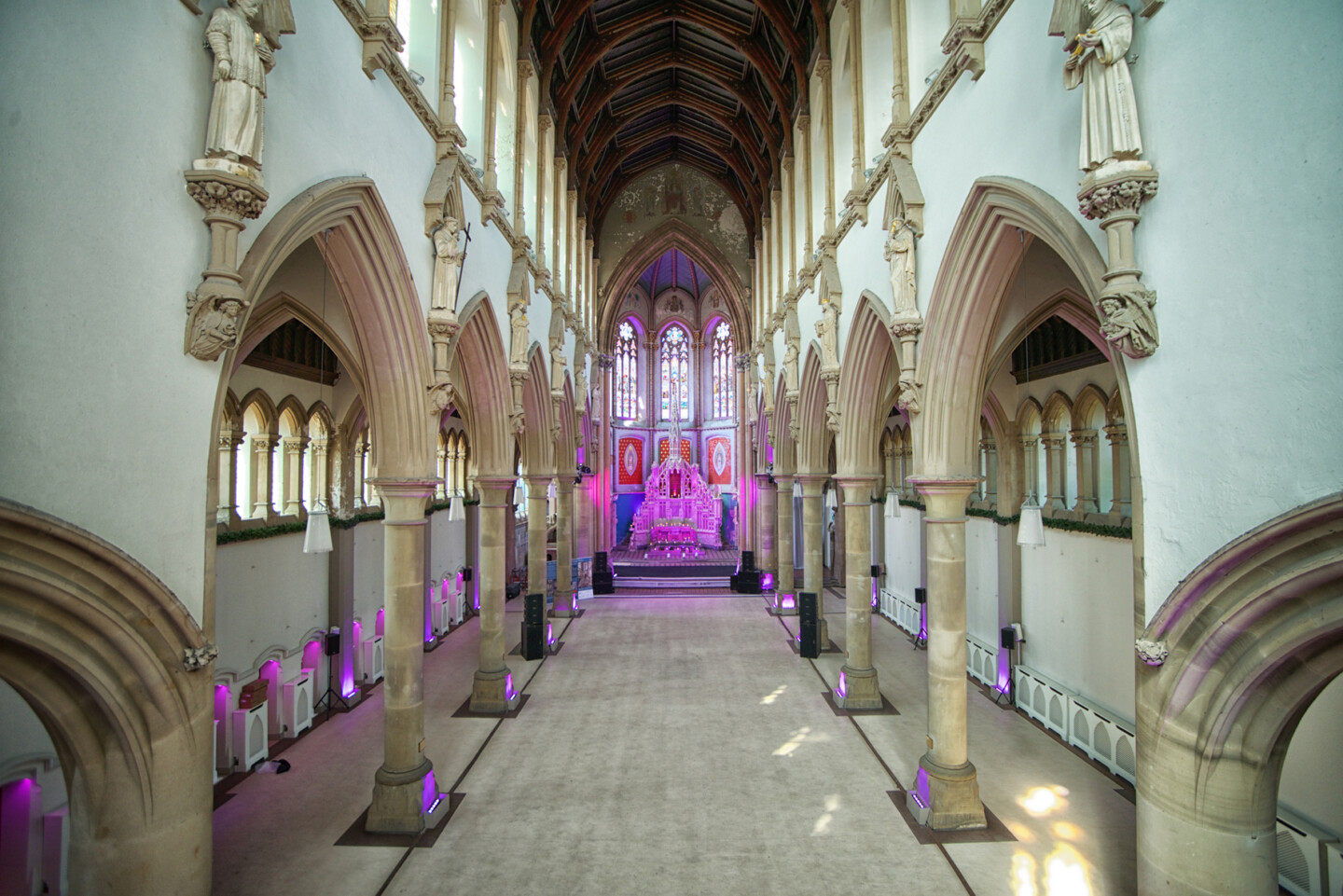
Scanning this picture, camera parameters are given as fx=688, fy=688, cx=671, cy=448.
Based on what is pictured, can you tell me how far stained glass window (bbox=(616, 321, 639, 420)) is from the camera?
38.3 meters

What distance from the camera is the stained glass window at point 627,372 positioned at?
3828 centimetres

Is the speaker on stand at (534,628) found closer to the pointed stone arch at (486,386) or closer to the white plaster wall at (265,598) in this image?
the white plaster wall at (265,598)

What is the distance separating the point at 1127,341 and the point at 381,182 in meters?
7.14

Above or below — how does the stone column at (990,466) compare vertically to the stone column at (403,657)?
above

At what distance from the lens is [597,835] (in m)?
7.68

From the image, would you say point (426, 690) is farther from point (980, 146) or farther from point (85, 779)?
point (980, 146)

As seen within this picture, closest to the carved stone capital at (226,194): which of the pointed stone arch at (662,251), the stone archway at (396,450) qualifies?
the stone archway at (396,450)

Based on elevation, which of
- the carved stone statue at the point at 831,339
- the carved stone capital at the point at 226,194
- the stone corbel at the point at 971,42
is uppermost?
the stone corbel at the point at 971,42

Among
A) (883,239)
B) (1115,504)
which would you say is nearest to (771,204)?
(883,239)

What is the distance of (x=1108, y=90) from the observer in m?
→ 4.70

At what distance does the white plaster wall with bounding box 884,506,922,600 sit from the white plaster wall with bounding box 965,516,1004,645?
2.07 meters

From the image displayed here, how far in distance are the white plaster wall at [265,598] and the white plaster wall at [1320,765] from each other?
12638 mm

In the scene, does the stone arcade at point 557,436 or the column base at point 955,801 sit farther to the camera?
the column base at point 955,801

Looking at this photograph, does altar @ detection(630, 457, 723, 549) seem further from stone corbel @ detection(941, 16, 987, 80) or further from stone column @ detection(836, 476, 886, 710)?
stone corbel @ detection(941, 16, 987, 80)
